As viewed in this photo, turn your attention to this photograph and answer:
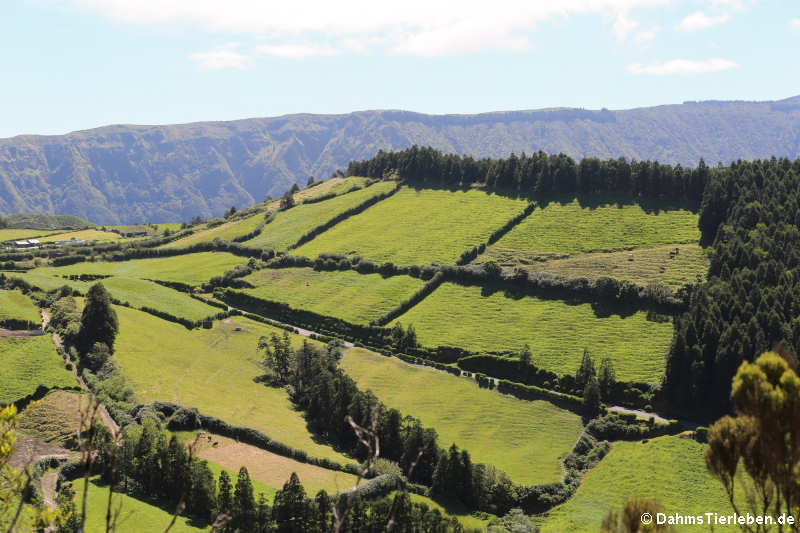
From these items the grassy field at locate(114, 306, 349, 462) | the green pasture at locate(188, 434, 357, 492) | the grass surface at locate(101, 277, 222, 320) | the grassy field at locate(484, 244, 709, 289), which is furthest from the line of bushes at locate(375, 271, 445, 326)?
the green pasture at locate(188, 434, 357, 492)

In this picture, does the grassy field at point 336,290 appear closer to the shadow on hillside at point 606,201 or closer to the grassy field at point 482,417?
the grassy field at point 482,417

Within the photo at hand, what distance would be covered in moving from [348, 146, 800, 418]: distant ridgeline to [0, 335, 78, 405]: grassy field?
295 ft

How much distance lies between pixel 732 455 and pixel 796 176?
474ft

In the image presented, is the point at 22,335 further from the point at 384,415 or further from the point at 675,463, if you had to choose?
the point at 675,463

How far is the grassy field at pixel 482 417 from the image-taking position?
85.5m

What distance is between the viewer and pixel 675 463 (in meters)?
78.4

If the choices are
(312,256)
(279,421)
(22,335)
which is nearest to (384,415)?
(279,421)

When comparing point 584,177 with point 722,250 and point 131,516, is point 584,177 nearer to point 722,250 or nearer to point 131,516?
point 722,250

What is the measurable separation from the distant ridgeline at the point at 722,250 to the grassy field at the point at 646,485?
43.2ft

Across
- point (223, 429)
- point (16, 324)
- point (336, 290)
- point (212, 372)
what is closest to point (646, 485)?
point (223, 429)

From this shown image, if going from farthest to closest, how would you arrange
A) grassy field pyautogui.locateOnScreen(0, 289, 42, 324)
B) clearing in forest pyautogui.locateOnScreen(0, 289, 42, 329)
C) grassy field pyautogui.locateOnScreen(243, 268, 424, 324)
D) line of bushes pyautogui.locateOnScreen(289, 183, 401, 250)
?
line of bushes pyautogui.locateOnScreen(289, 183, 401, 250) → grassy field pyautogui.locateOnScreen(243, 268, 424, 324) → grassy field pyautogui.locateOnScreen(0, 289, 42, 324) → clearing in forest pyautogui.locateOnScreen(0, 289, 42, 329)

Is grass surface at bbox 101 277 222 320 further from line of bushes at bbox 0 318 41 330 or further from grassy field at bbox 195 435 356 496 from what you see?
grassy field at bbox 195 435 356 496

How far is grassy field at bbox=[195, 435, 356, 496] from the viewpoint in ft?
235

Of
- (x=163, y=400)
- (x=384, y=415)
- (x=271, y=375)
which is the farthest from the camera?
(x=271, y=375)
